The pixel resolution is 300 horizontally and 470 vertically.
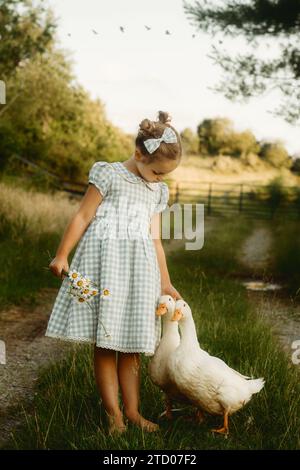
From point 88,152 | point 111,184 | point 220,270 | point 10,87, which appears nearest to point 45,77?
point 10,87

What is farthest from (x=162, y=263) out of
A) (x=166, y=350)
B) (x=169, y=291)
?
(x=166, y=350)

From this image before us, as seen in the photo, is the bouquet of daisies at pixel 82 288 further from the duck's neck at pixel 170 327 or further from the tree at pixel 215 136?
the tree at pixel 215 136

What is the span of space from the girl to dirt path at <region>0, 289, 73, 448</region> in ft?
2.15

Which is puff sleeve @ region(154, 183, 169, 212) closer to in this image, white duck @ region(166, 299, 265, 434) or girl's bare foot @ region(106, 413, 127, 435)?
white duck @ region(166, 299, 265, 434)

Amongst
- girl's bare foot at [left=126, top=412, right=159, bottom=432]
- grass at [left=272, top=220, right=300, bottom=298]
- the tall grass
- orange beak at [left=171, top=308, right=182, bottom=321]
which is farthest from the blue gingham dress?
grass at [left=272, top=220, right=300, bottom=298]

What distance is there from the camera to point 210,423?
3.19 m

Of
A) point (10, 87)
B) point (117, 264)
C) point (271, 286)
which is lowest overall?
point (271, 286)

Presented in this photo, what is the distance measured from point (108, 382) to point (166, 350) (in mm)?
314

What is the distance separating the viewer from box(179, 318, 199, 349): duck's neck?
118 inches

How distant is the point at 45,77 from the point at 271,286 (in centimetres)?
1373

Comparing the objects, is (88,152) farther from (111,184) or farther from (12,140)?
(111,184)

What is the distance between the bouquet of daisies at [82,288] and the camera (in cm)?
284

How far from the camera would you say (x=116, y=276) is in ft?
9.77
